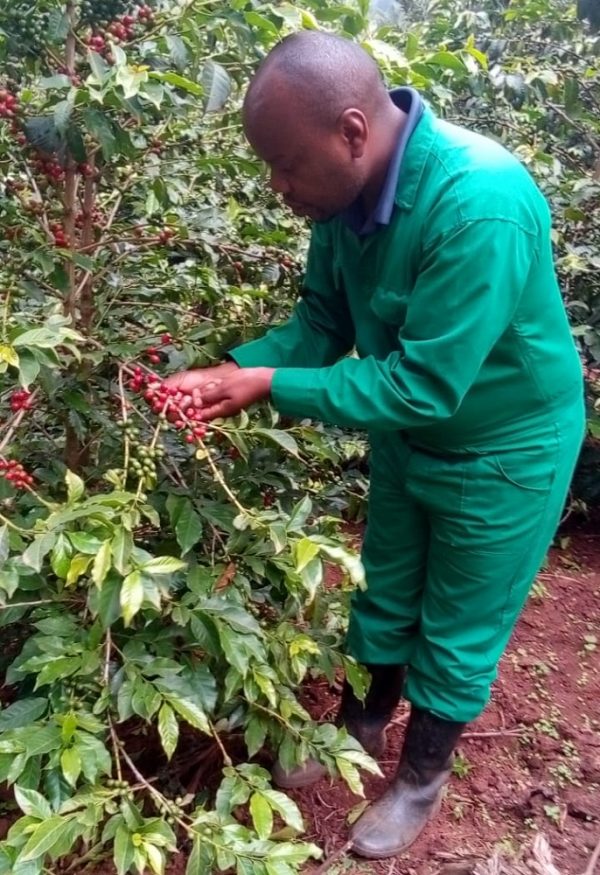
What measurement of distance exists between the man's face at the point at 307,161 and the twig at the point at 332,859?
51.7 inches

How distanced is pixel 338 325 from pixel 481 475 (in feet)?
1.46

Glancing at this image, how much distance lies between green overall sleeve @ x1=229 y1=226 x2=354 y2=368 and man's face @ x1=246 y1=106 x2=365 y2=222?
0.27 meters

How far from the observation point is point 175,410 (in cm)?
134

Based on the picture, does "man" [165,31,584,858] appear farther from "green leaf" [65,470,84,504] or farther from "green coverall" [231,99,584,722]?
Answer: "green leaf" [65,470,84,504]

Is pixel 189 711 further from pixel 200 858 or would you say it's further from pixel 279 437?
pixel 279 437

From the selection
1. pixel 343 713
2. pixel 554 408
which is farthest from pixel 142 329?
pixel 343 713

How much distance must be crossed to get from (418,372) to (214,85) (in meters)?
0.62

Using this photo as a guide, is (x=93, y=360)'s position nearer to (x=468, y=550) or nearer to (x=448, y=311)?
(x=448, y=311)

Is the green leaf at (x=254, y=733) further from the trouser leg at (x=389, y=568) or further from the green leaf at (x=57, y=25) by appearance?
the green leaf at (x=57, y=25)

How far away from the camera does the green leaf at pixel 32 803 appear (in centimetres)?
114

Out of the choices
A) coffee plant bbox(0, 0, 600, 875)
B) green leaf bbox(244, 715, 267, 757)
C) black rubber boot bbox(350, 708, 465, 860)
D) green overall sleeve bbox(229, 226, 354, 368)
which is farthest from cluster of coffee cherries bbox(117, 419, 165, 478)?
black rubber boot bbox(350, 708, 465, 860)

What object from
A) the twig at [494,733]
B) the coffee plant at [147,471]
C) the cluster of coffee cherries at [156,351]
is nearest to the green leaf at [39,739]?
the coffee plant at [147,471]

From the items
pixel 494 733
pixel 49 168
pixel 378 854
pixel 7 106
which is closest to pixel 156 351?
pixel 49 168

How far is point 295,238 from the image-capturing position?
2115 mm
